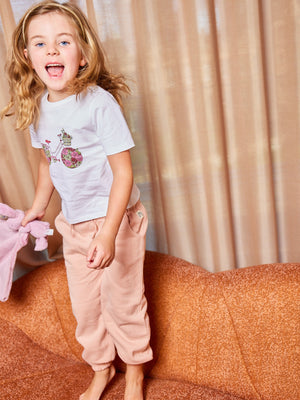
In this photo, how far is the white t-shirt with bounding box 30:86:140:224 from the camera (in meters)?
0.94

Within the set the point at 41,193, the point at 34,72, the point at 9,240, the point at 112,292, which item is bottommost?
the point at 112,292

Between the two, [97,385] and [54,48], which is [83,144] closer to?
[54,48]

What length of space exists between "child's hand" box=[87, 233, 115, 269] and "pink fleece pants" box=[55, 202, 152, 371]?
0.15 meters

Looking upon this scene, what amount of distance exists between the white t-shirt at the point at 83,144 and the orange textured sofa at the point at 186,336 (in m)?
0.39

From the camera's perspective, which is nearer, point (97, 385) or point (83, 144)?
point (83, 144)

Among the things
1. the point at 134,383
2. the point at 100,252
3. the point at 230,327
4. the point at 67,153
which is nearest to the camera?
the point at 100,252

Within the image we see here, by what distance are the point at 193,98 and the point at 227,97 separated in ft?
0.33

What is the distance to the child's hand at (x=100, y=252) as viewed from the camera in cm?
87

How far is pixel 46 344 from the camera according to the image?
1380 mm

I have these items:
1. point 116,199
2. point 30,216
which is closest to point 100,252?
point 116,199

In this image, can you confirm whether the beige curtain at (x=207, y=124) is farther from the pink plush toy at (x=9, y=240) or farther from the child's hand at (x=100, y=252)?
the child's hand at (x=100, y=252)

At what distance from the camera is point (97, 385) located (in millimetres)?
1165

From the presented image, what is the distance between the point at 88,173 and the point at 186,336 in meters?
0.57

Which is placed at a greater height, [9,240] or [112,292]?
[9,240]
